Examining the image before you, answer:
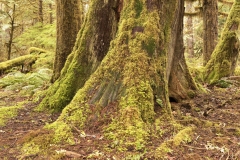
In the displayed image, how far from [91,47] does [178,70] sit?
2324 mm

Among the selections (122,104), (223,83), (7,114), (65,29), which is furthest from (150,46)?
(223,83)

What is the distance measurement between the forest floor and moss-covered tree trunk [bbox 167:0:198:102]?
27cm

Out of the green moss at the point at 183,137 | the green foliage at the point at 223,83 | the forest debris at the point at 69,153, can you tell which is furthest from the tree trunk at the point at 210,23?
the forest debris at the point at 69,153

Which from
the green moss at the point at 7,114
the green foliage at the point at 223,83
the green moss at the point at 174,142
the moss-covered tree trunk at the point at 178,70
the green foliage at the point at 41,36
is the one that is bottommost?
the green moss at the point at 7,114

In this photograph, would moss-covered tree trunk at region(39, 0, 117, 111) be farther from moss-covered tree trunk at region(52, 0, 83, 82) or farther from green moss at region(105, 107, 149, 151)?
green moss at region(105, 107, 149, 151)

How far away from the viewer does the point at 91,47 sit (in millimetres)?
5477

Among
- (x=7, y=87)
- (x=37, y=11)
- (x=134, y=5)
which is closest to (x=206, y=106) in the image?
(x=134, y=5)

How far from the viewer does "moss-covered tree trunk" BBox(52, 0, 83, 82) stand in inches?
280

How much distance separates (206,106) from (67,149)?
3.65 metres

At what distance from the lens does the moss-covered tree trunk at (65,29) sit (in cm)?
711

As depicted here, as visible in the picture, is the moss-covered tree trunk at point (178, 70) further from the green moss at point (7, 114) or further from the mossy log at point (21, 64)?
the mossy log at point (21, 64)

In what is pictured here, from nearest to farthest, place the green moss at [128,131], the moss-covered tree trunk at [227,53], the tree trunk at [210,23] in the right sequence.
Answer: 1. the green moss at [128,131]
2. the moss-covered tree trunk at [227,53]
3. the tree trunk at [210,23]

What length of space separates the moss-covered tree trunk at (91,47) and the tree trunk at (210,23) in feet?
21.4

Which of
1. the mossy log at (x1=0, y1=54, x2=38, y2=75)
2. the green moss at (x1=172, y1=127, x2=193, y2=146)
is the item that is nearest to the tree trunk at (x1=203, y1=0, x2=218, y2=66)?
the mossy log at (x1=0, y1=54, x2=38, y2=75)
